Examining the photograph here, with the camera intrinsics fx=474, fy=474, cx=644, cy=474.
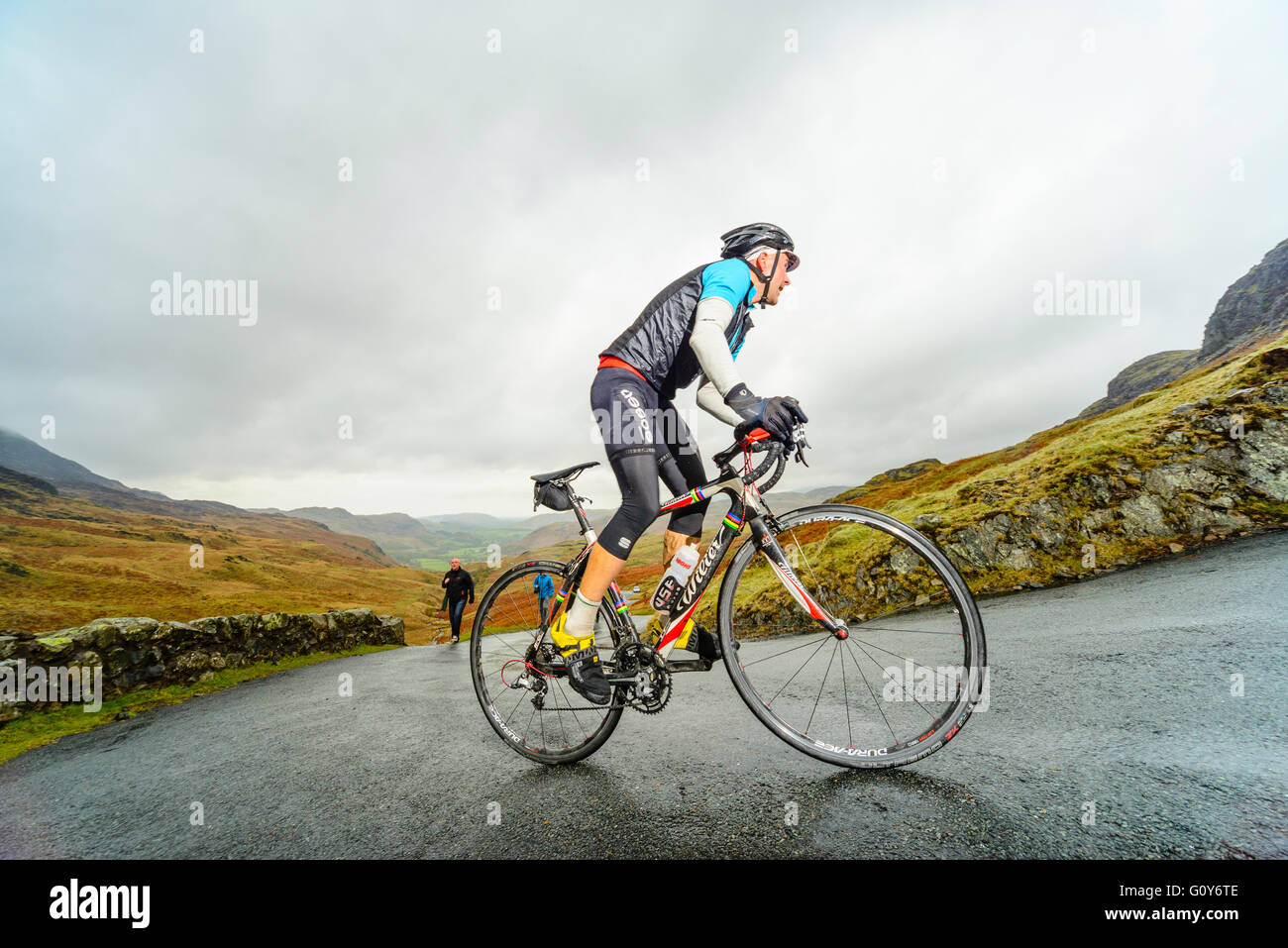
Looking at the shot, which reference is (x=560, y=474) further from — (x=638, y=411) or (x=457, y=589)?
(x=457, y=589)

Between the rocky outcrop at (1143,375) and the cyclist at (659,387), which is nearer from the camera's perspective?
the cyclist at (659,387)

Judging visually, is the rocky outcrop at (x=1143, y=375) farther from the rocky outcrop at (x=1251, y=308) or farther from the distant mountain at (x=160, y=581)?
the distant mountain at (x=160, y=581)

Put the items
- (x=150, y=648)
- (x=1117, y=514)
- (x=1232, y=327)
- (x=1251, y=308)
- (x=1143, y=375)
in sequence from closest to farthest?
1. (x=150, y=648)
2. (x=1117, y=514)
3. (x=1251, y=308)
4. (x=1232, y=327)
5. (x=1143, y=375)

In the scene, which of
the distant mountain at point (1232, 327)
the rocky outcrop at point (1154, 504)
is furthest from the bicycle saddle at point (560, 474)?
the distant mountain at point (1232, 327)

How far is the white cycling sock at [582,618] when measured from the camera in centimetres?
337

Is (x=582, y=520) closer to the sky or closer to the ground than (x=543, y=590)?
closer to the sky

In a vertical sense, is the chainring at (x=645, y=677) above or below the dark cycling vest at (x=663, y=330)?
below

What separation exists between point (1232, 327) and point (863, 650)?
20546cm

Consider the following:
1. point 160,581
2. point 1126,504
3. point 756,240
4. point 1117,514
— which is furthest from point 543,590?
point 160,581

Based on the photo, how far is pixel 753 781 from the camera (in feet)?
9.15

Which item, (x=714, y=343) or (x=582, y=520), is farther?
(x=582, y=520)

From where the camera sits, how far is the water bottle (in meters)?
3.34

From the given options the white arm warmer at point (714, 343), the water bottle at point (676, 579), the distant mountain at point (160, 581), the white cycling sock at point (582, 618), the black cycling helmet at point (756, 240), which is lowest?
the distant mountain at point (160, 581)
